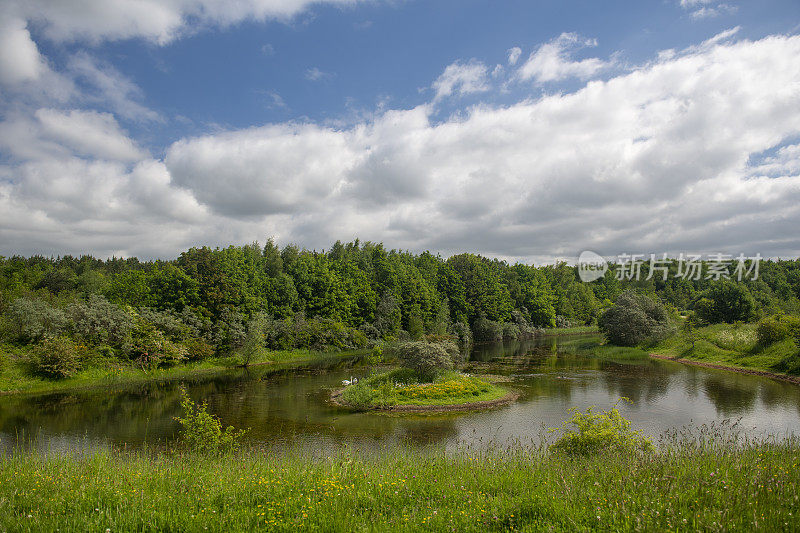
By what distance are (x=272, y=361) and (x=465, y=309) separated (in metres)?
41.6

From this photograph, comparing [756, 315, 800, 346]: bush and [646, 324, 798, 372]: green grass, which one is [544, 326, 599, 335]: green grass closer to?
[646, 324, 798, 372]: green grass

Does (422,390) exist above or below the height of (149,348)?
below

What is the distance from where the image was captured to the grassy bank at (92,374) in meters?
30.6

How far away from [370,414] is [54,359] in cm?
2536

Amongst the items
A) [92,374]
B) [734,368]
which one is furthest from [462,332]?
[92,374]

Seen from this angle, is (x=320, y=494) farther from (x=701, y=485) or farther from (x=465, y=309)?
(x=465, y=309)

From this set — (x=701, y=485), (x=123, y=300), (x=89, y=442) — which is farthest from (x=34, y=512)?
(x=123, y=300)

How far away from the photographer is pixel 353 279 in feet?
234

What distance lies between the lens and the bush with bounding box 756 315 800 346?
35.9 metres

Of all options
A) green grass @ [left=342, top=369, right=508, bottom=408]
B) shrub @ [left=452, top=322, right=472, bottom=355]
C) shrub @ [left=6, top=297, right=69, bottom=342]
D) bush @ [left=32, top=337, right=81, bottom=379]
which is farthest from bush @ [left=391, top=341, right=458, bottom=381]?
shrub @ [left=452, top=322, right=472, bottom=355]

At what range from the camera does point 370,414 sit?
2386 centimetres

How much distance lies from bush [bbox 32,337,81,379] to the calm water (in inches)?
124

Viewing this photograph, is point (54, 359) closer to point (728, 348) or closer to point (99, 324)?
point (99, 324)

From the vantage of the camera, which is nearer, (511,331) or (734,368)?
(734,368)
